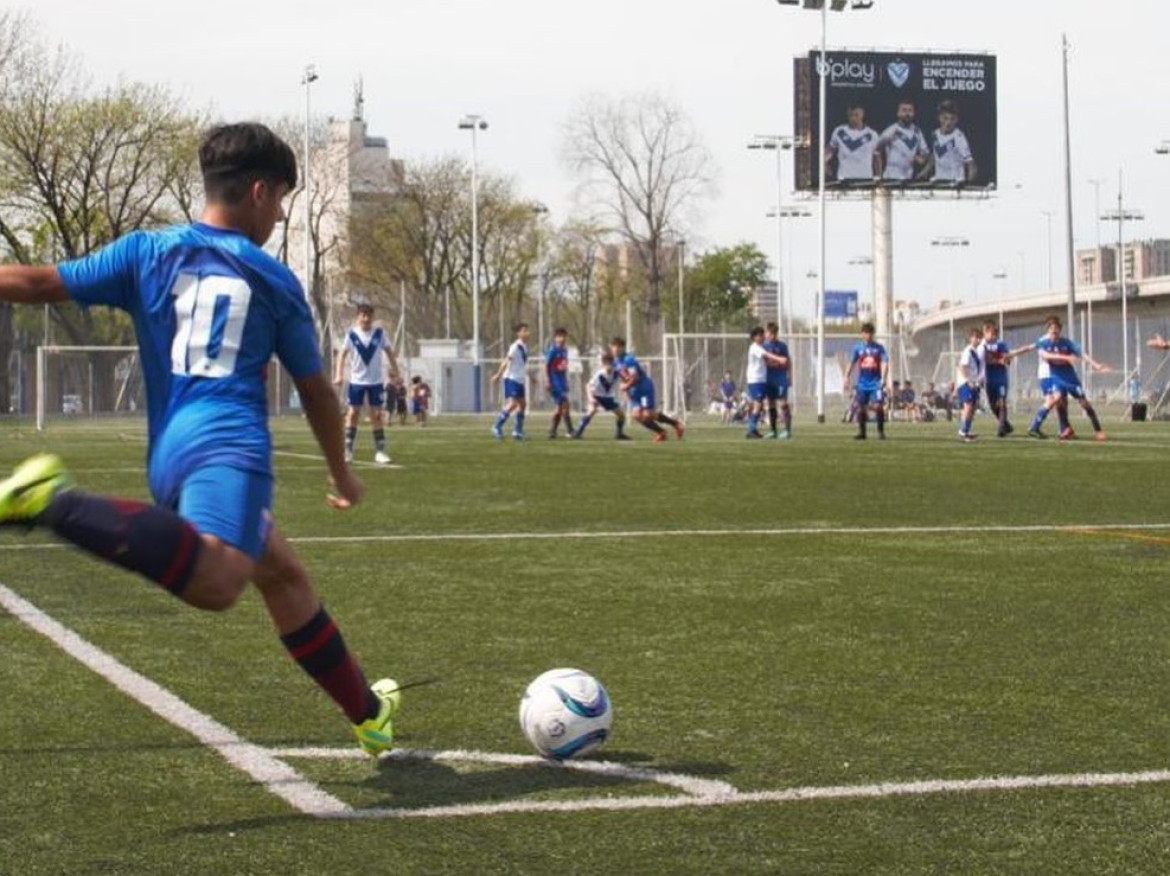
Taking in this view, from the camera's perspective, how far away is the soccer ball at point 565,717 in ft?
18.2

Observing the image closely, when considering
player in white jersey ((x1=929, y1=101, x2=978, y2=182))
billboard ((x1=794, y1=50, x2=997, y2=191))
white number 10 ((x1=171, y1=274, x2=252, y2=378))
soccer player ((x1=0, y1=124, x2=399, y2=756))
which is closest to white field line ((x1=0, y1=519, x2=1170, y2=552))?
soccer player ((x1=0, y1=124, x2=399, y2=756))

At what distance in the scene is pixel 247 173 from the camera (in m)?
5.06

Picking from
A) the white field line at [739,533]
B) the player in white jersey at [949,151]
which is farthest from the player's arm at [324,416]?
the player in white jersey at [949,151]

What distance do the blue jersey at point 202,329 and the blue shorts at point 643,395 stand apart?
89.9ft

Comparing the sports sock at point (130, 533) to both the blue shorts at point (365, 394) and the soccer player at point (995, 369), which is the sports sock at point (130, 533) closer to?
the blue shorts at point (365, 394)

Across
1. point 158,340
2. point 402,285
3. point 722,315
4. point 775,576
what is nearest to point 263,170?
point 158,340

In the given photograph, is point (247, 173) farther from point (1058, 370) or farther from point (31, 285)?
point (1058, 370)

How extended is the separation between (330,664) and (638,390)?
28.6 meters

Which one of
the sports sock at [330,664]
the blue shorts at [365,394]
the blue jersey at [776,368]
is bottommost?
the sports sock at [330,664]

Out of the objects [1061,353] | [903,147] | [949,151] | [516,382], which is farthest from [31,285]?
[949,151]

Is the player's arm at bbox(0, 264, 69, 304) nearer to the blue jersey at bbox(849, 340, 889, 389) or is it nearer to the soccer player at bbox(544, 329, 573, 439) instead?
the blue jersey at bbox(849, 340, 889, 389)

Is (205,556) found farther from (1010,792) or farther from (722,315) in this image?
(722,315)

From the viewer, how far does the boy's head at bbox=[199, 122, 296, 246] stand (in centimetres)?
504

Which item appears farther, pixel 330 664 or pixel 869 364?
pixel 869 364
